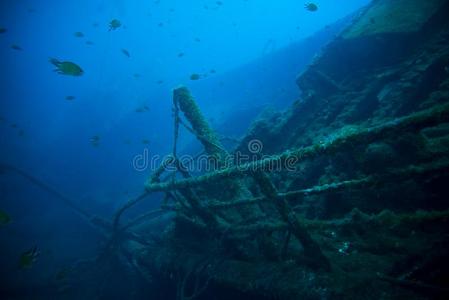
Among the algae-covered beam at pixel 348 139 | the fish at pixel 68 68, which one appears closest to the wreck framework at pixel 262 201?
the algae-covered beam at pixel 348 139

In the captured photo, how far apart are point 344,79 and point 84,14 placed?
153885 millimetres

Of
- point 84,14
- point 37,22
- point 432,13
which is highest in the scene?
point 84,14

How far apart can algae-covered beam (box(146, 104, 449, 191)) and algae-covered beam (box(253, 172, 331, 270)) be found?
0.17 m

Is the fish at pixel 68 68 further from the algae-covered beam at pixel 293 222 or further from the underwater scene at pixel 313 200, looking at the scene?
the algae-covered beam at pixel 293 222

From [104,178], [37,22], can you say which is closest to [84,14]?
[37,22]

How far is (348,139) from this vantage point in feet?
7.19

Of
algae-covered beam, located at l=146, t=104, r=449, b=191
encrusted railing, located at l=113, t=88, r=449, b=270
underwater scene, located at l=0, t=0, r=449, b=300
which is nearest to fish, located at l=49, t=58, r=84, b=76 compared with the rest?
underwater scene, located at l=0, t=0, r=449, b=300

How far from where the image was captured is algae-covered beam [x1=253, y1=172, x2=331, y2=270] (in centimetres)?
271

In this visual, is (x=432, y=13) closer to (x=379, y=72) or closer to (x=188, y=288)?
(x=379, y=72)

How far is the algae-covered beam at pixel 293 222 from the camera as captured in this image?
8.89 feet

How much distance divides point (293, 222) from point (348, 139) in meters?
1.00

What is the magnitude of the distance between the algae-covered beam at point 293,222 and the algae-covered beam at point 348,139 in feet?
0.55

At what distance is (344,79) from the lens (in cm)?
719

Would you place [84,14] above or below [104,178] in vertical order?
above
